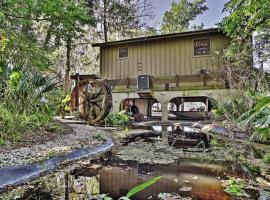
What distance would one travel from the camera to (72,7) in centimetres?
976

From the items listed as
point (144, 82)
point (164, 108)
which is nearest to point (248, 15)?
point (144, 82)

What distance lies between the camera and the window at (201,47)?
14.8 m

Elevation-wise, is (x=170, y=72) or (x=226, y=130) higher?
(x=170, y=72)

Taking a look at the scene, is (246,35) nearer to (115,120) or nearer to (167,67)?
(167,67)

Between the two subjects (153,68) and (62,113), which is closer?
(62,113)

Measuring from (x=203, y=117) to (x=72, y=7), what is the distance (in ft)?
34.7

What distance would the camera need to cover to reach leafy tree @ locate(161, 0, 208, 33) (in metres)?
30.3

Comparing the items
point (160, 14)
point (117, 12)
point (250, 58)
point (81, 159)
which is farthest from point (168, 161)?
point (160, 14)

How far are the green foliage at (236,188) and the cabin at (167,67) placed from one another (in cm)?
987

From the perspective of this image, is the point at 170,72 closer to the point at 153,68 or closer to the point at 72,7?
the point at 153,68

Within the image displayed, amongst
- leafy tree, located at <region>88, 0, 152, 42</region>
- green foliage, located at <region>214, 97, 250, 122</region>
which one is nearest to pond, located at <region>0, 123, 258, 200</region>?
green foliage, located at <region>214, 97, 250, 122</region>

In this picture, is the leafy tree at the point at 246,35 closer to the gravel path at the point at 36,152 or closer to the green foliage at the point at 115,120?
the green foliage at the point at 115,120

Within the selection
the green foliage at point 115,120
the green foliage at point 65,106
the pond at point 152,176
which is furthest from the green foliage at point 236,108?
the green foliage at point 65,106

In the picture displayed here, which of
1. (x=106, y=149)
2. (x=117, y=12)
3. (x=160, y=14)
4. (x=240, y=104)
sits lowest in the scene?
(x=106, y=149)
